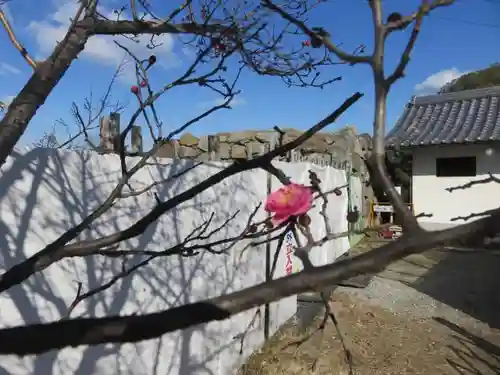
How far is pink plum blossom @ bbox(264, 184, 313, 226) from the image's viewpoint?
848mm

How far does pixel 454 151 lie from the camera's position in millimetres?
10789

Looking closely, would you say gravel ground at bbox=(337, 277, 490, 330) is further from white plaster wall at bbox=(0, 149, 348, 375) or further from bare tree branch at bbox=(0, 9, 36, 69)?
bare tree branch at bbox=(0, 9, 36, 69)

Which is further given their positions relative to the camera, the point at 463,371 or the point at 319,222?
the point at 319,222

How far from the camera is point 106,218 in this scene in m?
2.42

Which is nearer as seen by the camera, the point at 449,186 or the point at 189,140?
the point at 189,140

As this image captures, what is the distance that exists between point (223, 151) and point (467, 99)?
25.7ft

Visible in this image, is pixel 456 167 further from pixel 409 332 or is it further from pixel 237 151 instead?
pixel 409 332

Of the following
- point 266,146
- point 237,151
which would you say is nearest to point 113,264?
point 266,146

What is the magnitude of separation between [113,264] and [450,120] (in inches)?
428

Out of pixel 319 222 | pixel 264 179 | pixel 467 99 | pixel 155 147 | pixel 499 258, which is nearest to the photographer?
pixel 155 147

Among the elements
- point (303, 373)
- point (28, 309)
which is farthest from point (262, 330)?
point (28, 309)

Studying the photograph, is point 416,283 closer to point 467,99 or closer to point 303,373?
point 303,373

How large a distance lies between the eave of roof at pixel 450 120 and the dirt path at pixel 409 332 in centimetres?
401

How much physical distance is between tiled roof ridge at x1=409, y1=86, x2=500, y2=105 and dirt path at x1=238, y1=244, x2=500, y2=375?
5.99 meters
